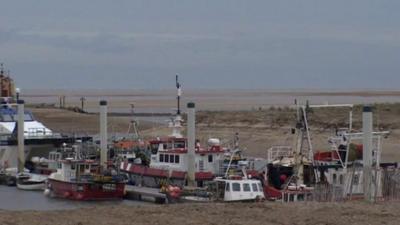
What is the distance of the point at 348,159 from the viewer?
33.8m

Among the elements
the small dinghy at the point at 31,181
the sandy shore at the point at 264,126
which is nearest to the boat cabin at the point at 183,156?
the small dinghy at the point at 31,181

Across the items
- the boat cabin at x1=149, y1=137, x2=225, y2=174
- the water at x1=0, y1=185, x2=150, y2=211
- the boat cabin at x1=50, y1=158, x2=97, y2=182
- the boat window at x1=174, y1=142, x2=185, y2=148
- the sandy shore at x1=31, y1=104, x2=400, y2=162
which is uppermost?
the sandy shore at x1=31, y1=104, x2=400, y2=162

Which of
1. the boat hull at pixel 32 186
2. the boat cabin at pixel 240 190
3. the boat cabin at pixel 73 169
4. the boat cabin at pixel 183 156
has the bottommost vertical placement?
the boat hull at pixel 32 186

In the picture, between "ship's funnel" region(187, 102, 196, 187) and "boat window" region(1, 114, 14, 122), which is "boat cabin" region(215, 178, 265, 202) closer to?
"ship's funnel" region(187, 102, 196, 187)

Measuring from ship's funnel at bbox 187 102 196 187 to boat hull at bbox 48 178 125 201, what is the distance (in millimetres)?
3642

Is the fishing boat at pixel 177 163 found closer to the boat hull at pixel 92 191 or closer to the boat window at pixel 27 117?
the boat hull at pixel 92 191

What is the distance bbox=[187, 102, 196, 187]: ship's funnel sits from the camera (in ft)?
123

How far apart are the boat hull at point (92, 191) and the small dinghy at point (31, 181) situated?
4.69 metres

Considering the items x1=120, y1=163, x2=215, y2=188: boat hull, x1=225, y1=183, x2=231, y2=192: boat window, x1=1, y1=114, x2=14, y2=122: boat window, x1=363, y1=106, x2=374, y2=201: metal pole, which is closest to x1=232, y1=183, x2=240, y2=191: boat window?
x1=225, y1=183, x2=231, y2=192: boat window

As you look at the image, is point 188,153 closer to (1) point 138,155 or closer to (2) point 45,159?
(1) point 138,155

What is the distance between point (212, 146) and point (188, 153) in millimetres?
1932

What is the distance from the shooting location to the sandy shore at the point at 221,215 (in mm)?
17812

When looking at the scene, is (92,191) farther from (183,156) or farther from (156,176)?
(183,156)

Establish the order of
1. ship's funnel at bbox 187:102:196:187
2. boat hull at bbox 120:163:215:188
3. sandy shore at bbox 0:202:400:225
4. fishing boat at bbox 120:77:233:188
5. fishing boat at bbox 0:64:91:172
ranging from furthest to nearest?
fishing boat at bbox 0:64:91:172, fishing boat at bbox 120:77:233:188, boat hull at bbox 120:163:215:188, ship's funnel at bbox 187:102:196:187, sandy shore at bbox 0:202:400:225
